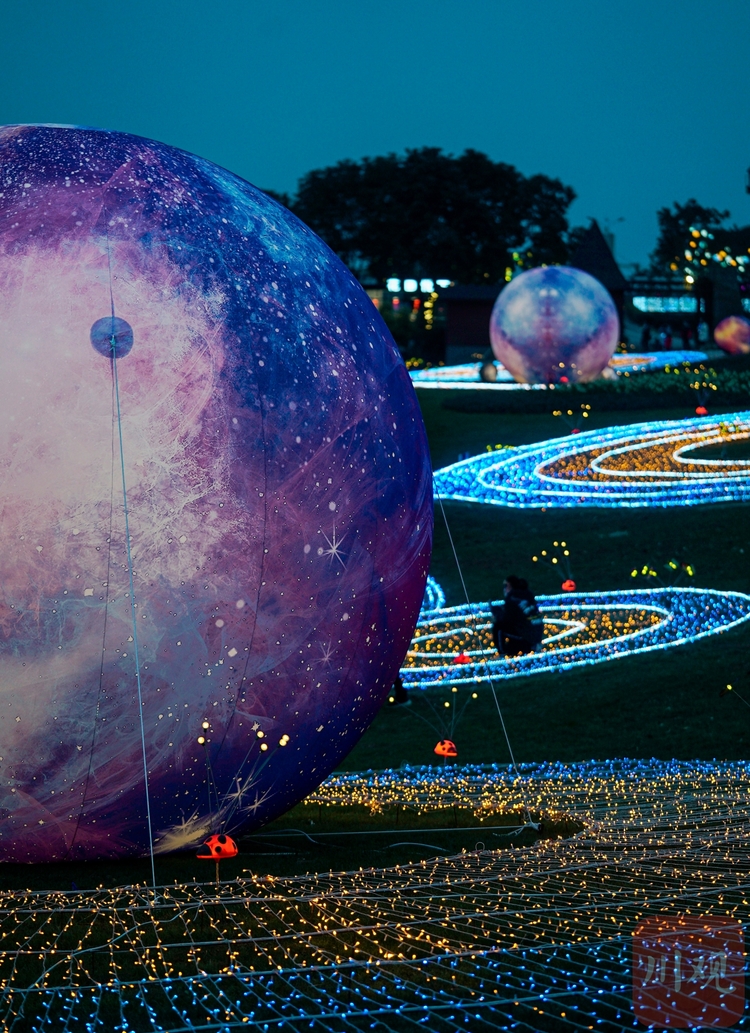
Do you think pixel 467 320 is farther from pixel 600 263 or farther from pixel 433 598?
pixel 433 598

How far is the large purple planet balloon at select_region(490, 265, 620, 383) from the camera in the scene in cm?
3700

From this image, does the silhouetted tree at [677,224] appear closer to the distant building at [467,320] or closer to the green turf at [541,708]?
the distant building at [467,320]

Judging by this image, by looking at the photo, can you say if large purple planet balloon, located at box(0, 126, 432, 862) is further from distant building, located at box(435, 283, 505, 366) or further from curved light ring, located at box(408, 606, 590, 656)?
distant building, located at box(435, 283, 505, 366)

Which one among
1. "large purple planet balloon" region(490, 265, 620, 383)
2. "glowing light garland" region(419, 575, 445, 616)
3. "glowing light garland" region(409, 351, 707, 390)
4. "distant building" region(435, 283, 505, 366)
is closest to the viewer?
"glowing light garland" region(419, 575, 445, 616)

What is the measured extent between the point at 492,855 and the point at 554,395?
2630cm

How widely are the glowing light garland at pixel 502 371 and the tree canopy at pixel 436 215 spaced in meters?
36.0

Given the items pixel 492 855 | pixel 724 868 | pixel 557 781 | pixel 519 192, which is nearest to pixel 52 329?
pixel 492 855

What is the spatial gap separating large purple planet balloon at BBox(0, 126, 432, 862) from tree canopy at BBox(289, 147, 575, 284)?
81640 millimetres

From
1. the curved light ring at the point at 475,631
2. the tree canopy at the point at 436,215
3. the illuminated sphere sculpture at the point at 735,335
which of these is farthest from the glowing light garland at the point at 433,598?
the tree canopy at the point at 436,215

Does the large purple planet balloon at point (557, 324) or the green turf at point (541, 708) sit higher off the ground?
the large purple planet balloon at point (557, 324)

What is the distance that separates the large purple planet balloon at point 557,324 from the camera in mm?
37000

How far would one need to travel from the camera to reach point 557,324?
1458 inches

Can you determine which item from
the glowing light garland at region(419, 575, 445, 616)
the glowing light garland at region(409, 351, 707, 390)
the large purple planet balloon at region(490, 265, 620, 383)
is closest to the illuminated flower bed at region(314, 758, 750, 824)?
the glowing light garland at region(419, 575, 445, 616)

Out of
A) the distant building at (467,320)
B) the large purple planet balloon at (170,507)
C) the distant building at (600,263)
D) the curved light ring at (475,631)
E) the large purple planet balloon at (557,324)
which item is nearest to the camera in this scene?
the large purple planet balloon at (170,507)
